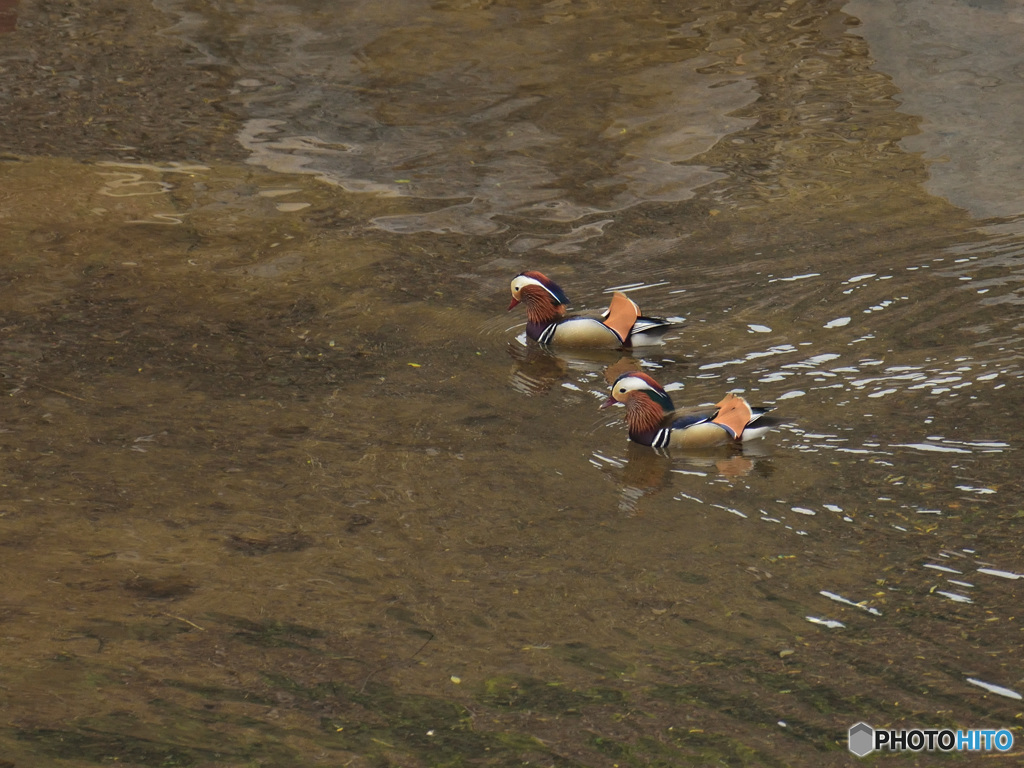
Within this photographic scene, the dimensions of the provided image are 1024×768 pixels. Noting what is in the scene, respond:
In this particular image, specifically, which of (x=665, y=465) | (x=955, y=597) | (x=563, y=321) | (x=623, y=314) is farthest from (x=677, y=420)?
(x=955, y=597)

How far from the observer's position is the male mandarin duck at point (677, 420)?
6.89 m

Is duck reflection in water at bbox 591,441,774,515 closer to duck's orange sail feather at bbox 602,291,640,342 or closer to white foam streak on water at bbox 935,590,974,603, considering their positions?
duck's orange sail feather at bbox 602,291,640,342

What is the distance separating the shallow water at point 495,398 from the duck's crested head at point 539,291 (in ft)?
1.14

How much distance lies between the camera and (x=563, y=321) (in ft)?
28.5

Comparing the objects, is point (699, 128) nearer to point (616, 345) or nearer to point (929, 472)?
point (616, 345)

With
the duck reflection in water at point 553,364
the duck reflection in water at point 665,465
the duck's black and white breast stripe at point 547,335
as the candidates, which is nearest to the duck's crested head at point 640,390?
the duck reflection in water at point 665,465

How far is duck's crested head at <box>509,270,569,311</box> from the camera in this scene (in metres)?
8.68

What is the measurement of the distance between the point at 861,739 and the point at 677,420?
9.26ft

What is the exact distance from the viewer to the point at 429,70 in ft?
46.0

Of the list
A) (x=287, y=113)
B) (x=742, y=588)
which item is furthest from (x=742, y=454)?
(x=287, y=113)

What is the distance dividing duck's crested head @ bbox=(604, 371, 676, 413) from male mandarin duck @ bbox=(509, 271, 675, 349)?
3.73ft

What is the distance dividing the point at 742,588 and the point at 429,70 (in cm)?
971

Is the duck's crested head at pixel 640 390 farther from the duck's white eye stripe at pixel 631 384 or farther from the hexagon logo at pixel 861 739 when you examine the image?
the hexagon logo at pixel 861 739

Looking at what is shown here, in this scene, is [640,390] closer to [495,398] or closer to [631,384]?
[631,384]
